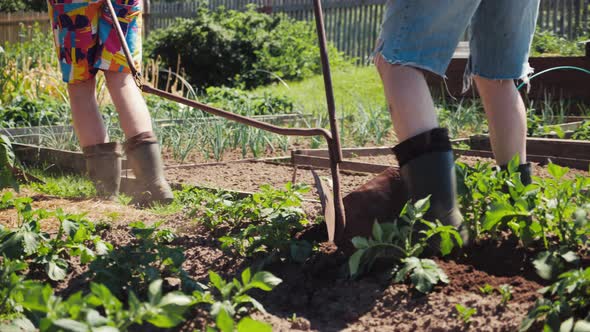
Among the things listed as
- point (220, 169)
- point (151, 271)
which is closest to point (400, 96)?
point (151, 271)

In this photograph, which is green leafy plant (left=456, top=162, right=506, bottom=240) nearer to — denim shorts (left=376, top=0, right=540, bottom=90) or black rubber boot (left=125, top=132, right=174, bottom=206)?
denim shorts (left=376, top=0, right=540, bottom=90)

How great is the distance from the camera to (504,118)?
2.77m

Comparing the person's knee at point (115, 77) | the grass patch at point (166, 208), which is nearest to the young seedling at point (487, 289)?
the grass patch at point (166, 208)

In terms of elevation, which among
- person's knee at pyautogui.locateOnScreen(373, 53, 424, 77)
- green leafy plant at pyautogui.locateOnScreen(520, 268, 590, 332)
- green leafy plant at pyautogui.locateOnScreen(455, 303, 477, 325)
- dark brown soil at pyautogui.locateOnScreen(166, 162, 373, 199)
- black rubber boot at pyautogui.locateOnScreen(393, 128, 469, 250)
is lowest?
dark brown soil at pyautogui.locateOnScreen(166, 162, 373, 199)

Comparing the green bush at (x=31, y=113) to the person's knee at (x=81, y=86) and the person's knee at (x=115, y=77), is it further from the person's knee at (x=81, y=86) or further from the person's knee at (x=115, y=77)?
the person's knee at (x=115, y=77)

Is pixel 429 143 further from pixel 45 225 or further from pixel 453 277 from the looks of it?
pixel 45 225

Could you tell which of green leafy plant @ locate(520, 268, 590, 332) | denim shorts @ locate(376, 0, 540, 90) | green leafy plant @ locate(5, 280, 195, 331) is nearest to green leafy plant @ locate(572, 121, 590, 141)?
denim shorts @ locate(376, 0, 540, 90)

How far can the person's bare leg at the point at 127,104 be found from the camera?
3.63 m

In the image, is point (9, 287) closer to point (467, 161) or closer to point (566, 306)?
point (566, 306)

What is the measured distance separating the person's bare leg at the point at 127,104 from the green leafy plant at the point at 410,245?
1.63m

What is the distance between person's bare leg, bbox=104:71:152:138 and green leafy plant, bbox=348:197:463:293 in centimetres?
163

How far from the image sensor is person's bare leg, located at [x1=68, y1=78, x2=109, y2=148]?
12.4ft

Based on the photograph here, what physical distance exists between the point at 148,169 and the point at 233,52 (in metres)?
9.45

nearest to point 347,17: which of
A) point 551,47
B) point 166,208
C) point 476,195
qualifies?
point 551,47
